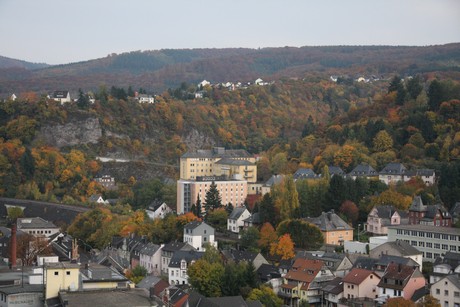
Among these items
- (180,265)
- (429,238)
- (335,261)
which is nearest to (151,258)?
(180,265)

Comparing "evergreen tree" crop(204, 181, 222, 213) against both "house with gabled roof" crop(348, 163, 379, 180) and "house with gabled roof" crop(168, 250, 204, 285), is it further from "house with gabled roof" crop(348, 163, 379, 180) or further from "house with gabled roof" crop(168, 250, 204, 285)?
"house with gabled roof" crop(168, 250, 204, 285)

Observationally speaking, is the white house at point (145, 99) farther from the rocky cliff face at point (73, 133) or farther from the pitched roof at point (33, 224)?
the pitched roof at point (33, 224)

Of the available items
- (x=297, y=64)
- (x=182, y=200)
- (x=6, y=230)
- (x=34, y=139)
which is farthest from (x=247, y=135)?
(x=297, y=64)

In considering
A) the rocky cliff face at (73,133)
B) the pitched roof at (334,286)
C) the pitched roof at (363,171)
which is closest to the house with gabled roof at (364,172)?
the pitched roof at (363,171)

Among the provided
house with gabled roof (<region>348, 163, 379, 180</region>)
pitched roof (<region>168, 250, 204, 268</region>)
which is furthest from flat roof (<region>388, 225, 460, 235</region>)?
house with gabled roof (<region>348, 163, 379, 180</region>)

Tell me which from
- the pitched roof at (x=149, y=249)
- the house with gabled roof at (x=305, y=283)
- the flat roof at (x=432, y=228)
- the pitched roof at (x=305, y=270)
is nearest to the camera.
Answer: the house with gabled roof at (x=305, y=283)

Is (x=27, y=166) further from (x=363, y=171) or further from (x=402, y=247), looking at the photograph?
(x=402, y=247)

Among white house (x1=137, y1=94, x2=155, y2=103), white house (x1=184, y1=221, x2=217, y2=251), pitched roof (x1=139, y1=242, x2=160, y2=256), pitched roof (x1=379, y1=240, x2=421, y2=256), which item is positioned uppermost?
white house (x1=137, y1=94, x2=155, y2=103)
